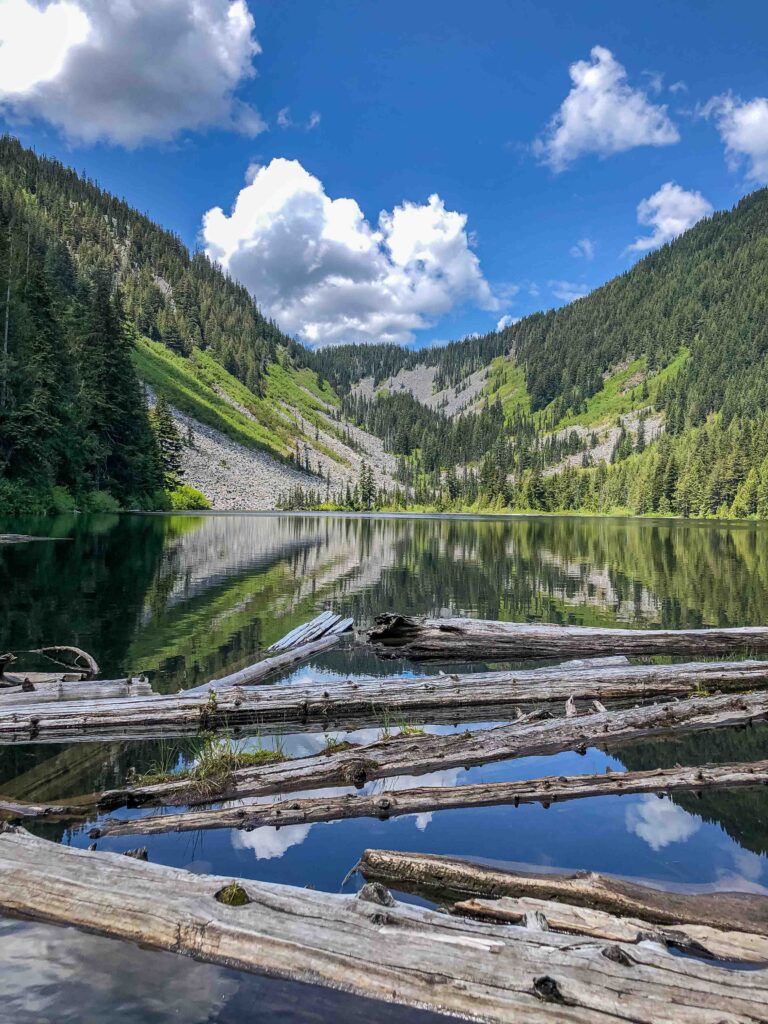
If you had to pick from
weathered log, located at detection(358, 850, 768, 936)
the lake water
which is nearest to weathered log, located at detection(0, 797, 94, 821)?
the lake water

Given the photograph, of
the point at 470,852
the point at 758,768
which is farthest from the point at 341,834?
the point at 758,768

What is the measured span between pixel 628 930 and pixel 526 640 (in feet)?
36.3

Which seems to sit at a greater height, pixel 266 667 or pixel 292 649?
pixel 292 649

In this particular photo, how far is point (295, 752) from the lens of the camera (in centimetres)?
1023

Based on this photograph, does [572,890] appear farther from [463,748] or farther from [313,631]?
[313,631]

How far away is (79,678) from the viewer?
1181 centimetres

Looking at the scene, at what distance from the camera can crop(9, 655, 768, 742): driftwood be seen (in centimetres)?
1024

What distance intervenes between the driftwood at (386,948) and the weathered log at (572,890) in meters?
1.64

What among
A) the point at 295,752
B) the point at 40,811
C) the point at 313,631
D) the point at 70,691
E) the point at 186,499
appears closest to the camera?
the point at 40,811

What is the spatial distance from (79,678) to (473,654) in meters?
9.69

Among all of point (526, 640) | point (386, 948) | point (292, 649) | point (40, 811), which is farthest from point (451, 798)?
point (292, 649)

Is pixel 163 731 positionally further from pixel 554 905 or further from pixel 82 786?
pixel 554 905

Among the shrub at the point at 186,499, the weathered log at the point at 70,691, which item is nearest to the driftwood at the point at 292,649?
the weathered log at the point at 70,691

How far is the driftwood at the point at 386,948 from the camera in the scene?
3930mm
